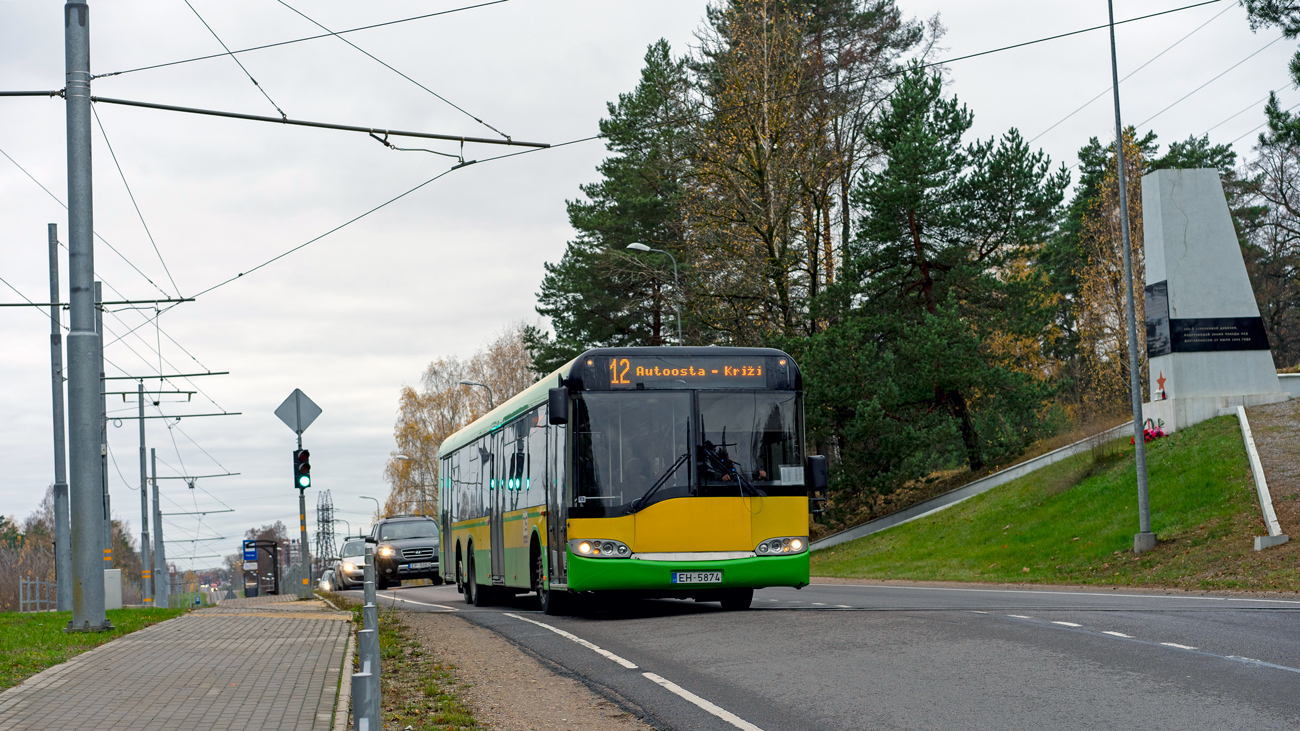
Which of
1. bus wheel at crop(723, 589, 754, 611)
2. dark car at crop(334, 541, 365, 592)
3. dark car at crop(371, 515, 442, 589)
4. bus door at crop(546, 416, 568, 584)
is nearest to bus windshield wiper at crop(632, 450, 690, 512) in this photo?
bus door at crop(546, 416, 568, 584)

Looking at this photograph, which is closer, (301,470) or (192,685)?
(192,685)

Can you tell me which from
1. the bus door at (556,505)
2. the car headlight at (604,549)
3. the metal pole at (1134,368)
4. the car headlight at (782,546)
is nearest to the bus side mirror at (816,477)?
the car headlight at (782,546)

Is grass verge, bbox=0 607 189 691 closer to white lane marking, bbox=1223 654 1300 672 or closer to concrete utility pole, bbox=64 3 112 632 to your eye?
concrete utility pole, bbox=64 3 112 632

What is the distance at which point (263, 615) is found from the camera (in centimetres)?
1883

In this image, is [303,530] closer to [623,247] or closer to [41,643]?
[41,643]

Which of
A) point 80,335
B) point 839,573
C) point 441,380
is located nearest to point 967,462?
point 839,573

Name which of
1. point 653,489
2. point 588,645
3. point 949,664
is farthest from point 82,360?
point 949,664

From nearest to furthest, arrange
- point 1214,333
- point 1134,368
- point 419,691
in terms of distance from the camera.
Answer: point 419,691 < point 1134,368 < point 1214,333

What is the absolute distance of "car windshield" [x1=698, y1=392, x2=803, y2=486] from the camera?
1519cm

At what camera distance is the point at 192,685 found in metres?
9.95

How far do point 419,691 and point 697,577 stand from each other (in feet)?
17.8

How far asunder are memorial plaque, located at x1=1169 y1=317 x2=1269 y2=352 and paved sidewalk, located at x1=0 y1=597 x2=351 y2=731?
2264 centimetres

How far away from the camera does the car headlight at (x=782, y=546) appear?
15.2 meters

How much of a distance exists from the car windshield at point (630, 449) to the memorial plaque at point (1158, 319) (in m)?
18.8
